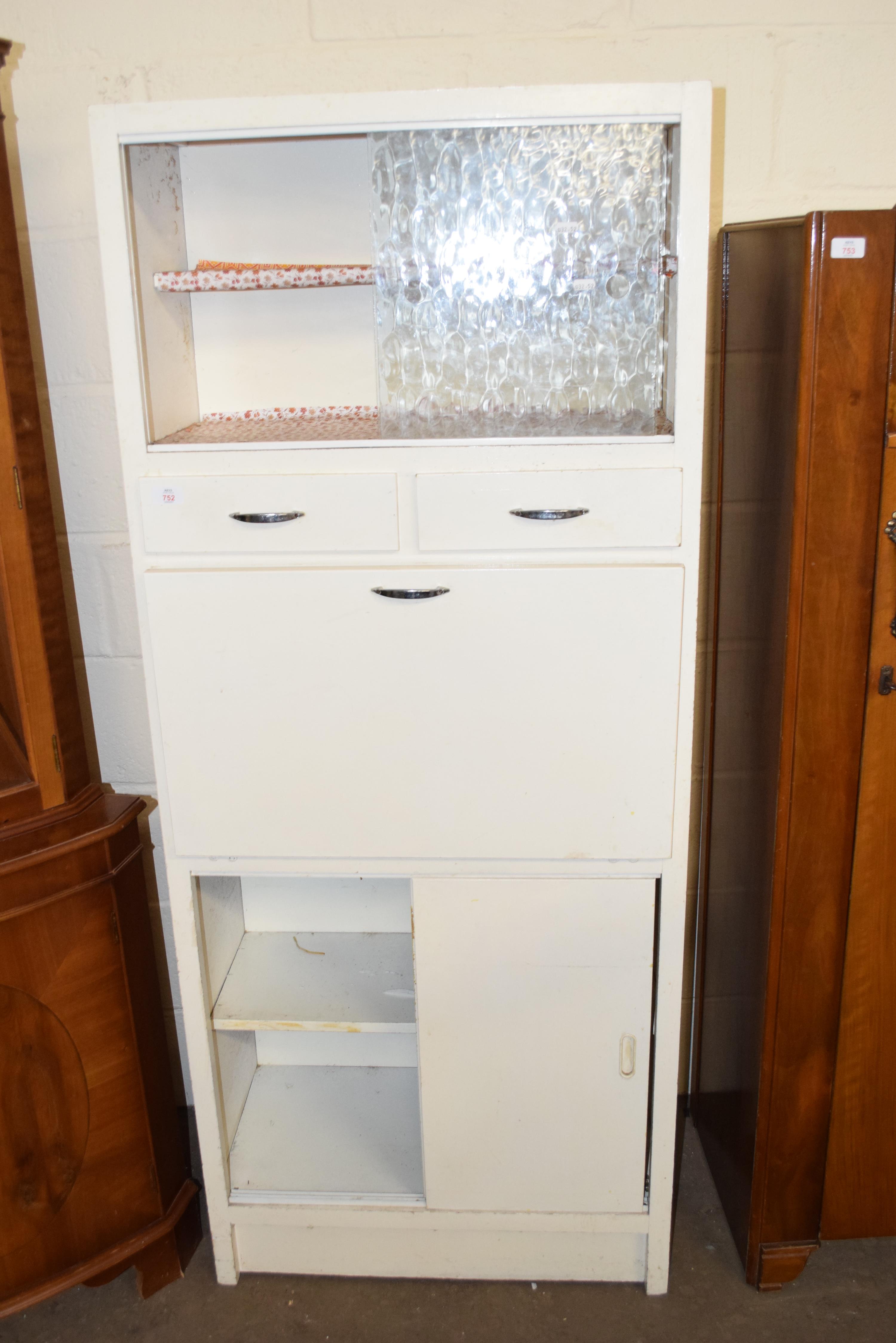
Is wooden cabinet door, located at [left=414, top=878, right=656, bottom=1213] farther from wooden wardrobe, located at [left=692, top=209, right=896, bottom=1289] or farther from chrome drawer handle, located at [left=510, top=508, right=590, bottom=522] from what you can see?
chrome drawer handle, located at [left=510, top=508, right=590, bottom=522]

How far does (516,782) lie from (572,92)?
0.90 meters

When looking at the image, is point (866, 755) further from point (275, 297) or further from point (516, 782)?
point (275, 297)

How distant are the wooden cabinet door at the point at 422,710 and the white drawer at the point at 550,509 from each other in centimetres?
4

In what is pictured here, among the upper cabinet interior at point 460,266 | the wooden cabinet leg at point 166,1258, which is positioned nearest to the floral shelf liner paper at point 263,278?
the upper cabinet interior at point 460,266

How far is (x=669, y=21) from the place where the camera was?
161 cm

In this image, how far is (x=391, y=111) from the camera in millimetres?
1272

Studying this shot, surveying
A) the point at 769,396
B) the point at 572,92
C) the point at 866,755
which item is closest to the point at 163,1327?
the point at 866,755

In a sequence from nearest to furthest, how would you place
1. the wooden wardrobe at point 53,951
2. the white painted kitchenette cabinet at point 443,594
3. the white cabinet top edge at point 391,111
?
the white cabinet top edge at point 391,111 < the white painted kitchenette cabinet at point 443,594 < the wooden wardrobe at point 53,951

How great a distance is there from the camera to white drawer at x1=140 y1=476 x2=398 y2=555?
4.48 feet

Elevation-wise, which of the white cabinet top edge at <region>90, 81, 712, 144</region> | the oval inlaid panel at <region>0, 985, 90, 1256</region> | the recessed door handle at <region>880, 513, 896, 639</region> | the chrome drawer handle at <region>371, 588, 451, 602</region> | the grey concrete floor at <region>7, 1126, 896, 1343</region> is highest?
the white cabinet top edge at <region>90, 81, 712, 144</region>

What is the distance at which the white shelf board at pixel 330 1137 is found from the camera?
170 centimetres

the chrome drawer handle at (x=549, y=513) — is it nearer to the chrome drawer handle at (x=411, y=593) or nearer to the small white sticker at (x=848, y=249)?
the chrome drawer handle at (x=411, y=593)

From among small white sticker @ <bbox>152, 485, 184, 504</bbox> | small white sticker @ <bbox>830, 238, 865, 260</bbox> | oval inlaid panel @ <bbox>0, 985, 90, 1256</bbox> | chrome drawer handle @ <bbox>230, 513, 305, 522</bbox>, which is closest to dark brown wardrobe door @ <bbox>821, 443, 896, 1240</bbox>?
small white sticker @ <bbox>830, 238, 865, 260</bbox>

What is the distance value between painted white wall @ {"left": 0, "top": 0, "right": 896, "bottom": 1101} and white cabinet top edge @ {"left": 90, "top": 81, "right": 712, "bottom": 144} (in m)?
0.43
